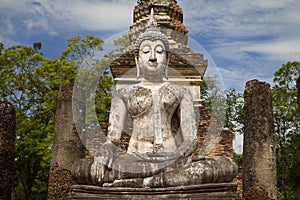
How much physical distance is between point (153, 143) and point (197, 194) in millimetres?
1162

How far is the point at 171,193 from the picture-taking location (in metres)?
4.30

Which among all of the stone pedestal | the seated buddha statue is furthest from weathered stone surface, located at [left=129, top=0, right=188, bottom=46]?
the stone pedestal

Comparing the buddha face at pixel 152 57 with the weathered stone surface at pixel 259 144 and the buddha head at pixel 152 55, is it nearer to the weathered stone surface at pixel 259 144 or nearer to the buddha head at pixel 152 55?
the buddha head at pixel 152 55

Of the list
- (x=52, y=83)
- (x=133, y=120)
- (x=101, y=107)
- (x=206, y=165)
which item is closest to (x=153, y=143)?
(x=133, y=120)

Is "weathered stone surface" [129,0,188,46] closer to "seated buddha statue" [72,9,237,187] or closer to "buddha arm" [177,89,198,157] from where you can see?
"seated buddha statue" [72,9,237,187]

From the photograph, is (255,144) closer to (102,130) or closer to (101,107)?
(102,130)

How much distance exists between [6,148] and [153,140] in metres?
5.40

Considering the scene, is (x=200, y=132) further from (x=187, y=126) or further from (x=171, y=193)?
(x=171, y=193)

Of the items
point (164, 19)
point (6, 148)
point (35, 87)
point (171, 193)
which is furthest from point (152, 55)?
point (35, 87)

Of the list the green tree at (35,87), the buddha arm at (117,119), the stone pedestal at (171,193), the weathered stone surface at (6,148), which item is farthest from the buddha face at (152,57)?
the green tree at (35,87)

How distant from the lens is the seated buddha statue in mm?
4500

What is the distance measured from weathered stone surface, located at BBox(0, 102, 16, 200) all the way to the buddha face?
5115 mm

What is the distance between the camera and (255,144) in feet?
31.5

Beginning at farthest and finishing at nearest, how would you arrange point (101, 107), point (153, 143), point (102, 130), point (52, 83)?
point (52, 83) < point (101, 107) < point (102, 130) < point (153, 143)
